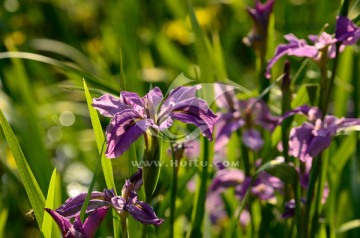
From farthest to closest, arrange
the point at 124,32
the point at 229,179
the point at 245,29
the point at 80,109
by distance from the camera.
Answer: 1. the point at 245,29
2. the point at 80,109
3. the point at 124,32
4. the point at 229,179

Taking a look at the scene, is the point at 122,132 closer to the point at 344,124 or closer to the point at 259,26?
the point at 344,124

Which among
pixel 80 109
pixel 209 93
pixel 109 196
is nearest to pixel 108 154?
pixel 109 196

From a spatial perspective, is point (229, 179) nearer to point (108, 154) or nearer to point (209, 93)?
point (209, 93)

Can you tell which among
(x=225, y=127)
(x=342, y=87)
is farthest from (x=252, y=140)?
(x=342, y=87)

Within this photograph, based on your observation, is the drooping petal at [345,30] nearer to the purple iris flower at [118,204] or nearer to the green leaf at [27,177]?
the purple iris flower at [118,204]

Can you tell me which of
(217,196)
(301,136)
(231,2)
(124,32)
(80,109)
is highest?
(231,2)

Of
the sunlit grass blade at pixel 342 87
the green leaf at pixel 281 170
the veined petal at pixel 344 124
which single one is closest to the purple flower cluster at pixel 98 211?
the green leaf at pixel 281 170

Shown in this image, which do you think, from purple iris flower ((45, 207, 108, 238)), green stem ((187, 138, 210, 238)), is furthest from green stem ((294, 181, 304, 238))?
purple iris flower ((45, 207, 108, 238))
